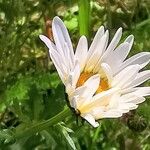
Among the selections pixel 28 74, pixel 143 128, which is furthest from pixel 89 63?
pixel 28 74

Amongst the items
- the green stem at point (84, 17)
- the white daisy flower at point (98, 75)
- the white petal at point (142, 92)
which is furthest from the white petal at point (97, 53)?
the green stem at point (84, 17)

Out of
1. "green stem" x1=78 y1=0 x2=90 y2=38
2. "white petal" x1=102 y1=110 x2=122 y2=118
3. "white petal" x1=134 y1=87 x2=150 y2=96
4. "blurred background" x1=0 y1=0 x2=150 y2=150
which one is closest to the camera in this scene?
"white petal" x1=102 y1=110 x2=122 y2=118

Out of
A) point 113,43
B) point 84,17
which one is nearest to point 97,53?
point 113,43

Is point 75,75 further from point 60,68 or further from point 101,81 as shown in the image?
point 101,81

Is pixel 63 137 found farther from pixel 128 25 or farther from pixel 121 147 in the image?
pixel 128 25

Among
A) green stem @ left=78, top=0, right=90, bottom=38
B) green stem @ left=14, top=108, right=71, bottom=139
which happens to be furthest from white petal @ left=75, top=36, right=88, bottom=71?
green stem @ left=78, top=0, right=90, bottom=38

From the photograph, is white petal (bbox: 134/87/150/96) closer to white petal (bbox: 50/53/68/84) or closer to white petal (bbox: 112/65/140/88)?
white petal (bbox: 112/65/140/88)
